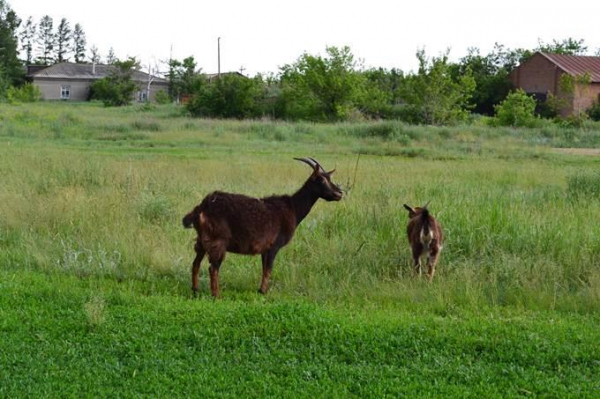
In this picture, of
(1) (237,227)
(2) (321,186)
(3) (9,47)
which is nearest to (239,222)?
(1) (237,227)

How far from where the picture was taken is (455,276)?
7859mm

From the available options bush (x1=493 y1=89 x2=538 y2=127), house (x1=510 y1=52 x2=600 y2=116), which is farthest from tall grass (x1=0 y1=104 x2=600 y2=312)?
house (x1=510 y1=52 x2=600 y2=116)

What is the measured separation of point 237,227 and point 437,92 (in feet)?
127

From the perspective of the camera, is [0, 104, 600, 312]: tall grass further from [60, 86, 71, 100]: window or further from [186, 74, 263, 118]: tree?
[60, 86, 71, 100]: window

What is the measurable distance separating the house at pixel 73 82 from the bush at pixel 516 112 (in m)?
48.3

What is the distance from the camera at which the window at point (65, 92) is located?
82.3 meters

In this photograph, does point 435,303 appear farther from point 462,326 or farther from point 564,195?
point 564,195

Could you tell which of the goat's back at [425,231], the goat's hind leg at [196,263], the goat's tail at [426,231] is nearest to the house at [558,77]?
the goat's back at [425,231]

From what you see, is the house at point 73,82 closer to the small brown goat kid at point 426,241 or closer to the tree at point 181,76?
the tree at point 181,76

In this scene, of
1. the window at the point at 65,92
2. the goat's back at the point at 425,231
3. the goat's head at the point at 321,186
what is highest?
the window at the point at 65,92

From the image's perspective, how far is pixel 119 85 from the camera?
220 feet

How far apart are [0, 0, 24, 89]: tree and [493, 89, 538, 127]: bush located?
5539 centimetres

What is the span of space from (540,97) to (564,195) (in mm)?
45591

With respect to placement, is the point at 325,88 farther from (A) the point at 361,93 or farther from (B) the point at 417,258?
(B) the point at 417,258
